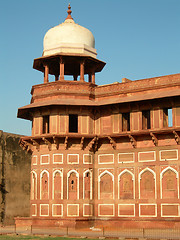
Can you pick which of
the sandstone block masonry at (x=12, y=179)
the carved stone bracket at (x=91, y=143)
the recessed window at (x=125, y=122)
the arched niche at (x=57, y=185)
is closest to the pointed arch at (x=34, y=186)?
the arched niche at (x=57, y=185)

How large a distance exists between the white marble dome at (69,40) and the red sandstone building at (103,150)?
12cm

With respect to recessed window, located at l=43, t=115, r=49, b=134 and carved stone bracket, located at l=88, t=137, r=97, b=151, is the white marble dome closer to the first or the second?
recessed window, located at l=43, t=115, r=49, b=134

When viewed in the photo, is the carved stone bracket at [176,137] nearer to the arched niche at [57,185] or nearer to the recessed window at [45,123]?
the arched niche at [57,185]

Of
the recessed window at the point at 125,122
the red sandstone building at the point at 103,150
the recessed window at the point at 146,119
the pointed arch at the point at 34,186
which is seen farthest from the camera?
the pointed arch at the point at 34,186

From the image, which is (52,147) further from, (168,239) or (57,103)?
(168,239)

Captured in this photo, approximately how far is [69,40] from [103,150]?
358 inches

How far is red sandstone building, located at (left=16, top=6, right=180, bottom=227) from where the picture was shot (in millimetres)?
30094

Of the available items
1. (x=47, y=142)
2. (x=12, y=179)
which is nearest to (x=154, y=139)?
(x=47, y=142)

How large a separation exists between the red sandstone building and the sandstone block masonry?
905cm

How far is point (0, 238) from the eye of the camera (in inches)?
1053

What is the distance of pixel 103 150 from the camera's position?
108 feet

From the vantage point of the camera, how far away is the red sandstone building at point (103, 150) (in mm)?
30094

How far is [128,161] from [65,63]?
10113 millimetres

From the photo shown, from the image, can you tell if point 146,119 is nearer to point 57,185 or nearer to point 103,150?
point 103,150
